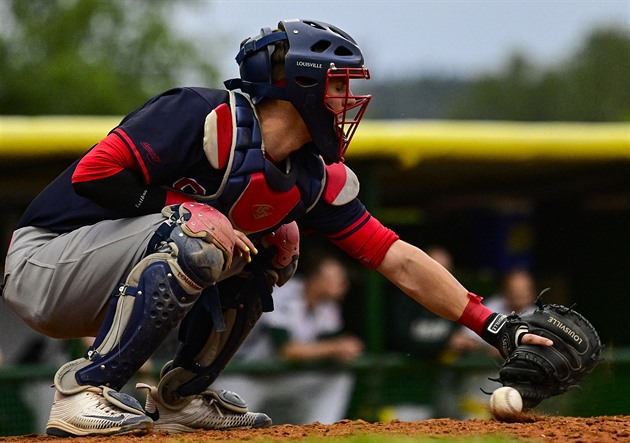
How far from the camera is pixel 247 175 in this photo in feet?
14.8

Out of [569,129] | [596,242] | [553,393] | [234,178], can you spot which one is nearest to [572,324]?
[553,393]

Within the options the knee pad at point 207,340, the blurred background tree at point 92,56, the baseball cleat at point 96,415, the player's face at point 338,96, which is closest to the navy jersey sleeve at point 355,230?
the knee pad at point 207,340

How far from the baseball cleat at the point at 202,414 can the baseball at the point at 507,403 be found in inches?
43.8

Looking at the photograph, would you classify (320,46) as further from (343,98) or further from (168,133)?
(168,133)

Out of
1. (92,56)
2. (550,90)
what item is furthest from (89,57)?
(550,90)

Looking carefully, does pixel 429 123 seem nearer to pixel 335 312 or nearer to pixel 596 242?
pixel 335 312

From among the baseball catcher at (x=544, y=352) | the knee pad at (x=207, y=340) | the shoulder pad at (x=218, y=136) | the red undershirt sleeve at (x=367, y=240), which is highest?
the shoulder pad at (x=218, y=136)

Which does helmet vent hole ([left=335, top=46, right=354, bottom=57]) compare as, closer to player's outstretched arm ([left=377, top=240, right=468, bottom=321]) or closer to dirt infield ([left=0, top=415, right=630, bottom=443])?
player's outstretched arm ([left=377, top=240, right=468, bottom=321])

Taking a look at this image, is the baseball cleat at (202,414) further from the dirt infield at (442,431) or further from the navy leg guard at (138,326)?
the navy leg guard at (138,326)

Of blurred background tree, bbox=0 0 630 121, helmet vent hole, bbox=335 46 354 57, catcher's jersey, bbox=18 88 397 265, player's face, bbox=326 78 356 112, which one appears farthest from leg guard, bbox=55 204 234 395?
blurred background tree, bbox=0 0 630 121

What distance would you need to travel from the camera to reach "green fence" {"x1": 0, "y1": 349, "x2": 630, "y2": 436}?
8.02 metres

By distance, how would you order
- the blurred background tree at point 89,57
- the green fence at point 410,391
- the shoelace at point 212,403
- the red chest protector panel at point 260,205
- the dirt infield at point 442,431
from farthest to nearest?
the blurred background tree at point 89,57
the green fence at point 410,391
the shoelace at point 212,403
the red chest protector panel at point 260,205
the dirt infield at point 442,431

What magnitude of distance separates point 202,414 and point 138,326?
0.85 m

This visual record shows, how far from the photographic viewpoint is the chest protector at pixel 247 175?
4469 millimetres
